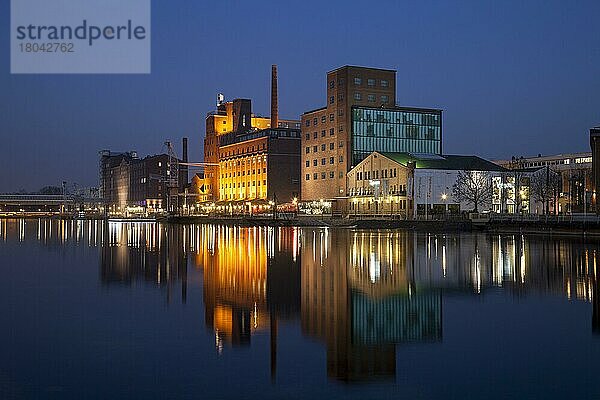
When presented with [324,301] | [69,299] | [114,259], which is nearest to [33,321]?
[69,299]

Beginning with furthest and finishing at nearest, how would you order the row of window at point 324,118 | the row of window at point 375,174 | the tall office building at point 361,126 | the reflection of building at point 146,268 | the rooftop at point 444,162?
the row of window at point 324,118 < the tall office building at point 361,126 < the row of window at point 375,174 < the rooftop at point 444,162 < the reflection of building at point 146,268

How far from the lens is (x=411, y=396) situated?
8.88 m

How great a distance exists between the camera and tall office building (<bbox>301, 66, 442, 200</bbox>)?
10969cm

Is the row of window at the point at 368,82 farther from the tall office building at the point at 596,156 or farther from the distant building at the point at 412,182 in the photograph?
the tall office building at the point at 596,156

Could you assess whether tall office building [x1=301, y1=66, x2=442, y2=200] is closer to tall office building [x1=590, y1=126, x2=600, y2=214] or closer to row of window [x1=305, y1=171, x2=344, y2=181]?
row of window [x1=305, y1=171, x2=344, y2=181]

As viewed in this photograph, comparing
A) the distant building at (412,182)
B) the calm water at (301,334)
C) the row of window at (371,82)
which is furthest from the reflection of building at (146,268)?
the row of window at (371,82)

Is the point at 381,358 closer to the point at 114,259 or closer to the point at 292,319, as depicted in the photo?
the point at 292,319

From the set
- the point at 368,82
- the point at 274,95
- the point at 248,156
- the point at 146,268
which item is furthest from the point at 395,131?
the point at 146,268

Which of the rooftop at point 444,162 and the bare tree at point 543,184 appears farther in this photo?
the rooftop at point 444,162

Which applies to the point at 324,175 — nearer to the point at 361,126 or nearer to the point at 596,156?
the point at 361,126

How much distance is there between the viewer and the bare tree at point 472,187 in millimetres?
87875

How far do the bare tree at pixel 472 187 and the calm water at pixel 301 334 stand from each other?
209 ft

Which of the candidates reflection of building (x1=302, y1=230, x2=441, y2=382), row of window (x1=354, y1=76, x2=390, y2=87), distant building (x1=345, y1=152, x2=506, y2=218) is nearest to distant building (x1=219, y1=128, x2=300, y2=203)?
row of window (x1=354, y1=76, x2=390, y2=87)

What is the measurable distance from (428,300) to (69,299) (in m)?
9.33
